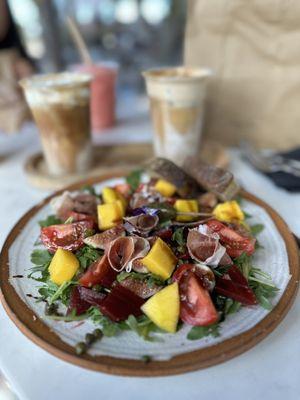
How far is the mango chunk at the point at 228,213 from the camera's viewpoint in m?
0.85

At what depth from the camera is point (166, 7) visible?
2.83 metres

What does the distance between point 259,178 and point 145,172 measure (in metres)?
0.41

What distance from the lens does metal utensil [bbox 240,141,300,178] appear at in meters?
1.21

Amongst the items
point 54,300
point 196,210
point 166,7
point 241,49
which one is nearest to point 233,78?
point 241,49

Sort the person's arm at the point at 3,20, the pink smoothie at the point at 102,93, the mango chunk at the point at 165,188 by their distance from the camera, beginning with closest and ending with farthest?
1. the mango chunk at the point at 165,188
2. the pink smoothie at the point at 102,93
3. the person's arm at the point at 3,20

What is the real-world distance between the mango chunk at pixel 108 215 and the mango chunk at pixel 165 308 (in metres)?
0.25

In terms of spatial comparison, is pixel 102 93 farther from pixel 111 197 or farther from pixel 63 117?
pixel 111 197

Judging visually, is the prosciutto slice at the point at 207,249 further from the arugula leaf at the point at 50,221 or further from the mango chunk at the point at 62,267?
the arugula leaf at the point at 50,221

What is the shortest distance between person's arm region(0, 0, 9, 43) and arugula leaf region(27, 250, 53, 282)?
4.50ft

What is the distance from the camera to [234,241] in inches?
29.9

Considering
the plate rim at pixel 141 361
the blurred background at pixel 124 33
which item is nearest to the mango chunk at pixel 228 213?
the plate rim at pixel 141 361

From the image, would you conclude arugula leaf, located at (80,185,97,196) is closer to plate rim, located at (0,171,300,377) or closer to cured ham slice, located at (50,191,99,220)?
cured ham slice, located at (50,191,99,220)

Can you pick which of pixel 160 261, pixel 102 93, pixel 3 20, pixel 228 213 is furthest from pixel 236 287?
pixel 3 20

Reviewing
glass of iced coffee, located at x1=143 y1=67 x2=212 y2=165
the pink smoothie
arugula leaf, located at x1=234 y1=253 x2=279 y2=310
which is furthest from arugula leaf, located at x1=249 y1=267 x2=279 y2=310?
the pink smoothie
